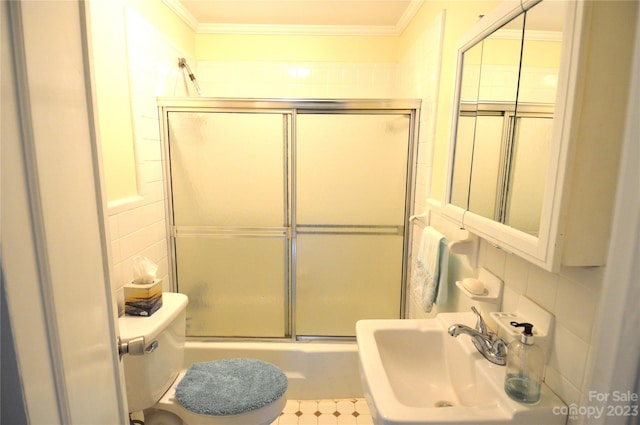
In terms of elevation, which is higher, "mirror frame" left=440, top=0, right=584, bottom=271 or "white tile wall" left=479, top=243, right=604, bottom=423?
"mirror frame" left=440, top=0, right=584, bottom=271

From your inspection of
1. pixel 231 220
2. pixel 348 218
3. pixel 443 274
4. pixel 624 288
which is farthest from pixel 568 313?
pixel 231 220

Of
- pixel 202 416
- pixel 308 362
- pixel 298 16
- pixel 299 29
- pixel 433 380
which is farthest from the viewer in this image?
pixel 299 29

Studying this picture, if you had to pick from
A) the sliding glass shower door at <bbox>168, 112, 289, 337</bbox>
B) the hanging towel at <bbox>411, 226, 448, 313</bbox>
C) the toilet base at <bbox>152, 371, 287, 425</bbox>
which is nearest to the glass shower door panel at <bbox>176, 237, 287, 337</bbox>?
the sliding glass shower door at <bbox>168, 112, 289, 337</bbox>

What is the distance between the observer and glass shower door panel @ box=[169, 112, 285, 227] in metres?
1.97

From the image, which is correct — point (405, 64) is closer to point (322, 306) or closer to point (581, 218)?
point (322, 306)

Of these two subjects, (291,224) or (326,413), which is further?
(291,224)

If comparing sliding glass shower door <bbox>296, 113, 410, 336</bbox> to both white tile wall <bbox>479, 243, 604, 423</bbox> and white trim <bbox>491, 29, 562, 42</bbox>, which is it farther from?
white tile wall <bbox>479, 243, 604, 423</bbox>

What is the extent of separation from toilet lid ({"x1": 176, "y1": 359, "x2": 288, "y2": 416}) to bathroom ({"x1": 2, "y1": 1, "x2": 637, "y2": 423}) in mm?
553

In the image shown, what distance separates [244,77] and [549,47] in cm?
232

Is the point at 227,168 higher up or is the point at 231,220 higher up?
the point at 227,168

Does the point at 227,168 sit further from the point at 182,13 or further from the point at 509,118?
the point at 509,118

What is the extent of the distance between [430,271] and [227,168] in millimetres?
1337

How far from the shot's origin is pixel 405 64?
7.59 feet

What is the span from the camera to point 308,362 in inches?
79.2
